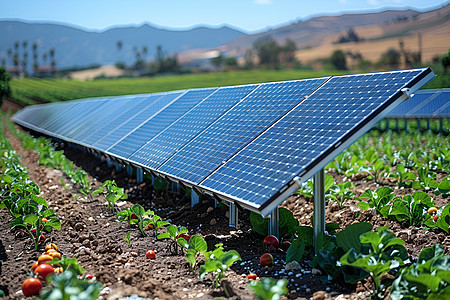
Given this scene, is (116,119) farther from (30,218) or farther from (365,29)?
(365,29)

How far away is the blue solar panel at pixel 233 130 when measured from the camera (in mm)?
7043

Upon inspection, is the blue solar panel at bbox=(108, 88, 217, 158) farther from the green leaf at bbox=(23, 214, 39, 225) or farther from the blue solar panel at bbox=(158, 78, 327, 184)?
the green leaf at bbox=(23, 214, 39, 225)

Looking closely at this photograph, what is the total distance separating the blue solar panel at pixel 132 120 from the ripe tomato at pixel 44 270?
689 centimetres

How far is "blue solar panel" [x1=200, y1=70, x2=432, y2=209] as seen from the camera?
5340 millimetres

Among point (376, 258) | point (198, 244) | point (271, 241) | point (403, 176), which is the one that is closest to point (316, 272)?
point (376, 258)

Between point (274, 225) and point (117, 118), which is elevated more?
point (274, 225)

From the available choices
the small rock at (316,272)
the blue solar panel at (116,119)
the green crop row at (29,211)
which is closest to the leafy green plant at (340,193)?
the small rock at (316,272)

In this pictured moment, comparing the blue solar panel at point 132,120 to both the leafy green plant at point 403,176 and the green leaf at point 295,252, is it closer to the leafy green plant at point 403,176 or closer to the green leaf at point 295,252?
the leafy green plant at point 403,176

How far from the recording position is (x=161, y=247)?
6.52 m

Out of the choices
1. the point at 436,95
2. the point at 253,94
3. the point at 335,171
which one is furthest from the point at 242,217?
the point at 436,95

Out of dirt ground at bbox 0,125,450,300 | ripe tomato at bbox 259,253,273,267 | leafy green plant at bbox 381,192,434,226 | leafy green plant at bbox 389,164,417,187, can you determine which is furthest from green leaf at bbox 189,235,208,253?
leafy green plant at bbox 389,164,417,187

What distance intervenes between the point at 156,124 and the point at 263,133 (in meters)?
4.98

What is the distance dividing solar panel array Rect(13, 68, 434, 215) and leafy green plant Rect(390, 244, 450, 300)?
4.80 feet

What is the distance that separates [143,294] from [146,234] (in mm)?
2688
